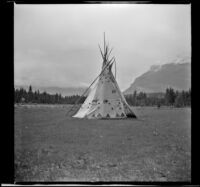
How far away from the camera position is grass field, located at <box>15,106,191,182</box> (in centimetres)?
229

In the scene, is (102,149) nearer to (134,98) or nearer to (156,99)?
(134,98)

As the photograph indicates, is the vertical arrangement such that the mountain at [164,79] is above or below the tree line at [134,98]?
above

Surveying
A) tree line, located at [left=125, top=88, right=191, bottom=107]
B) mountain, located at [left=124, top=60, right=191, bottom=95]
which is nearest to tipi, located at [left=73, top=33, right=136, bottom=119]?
tree line, located at [left=125, top=88, right=191, bottom=107]

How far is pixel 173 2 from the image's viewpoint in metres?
2.32

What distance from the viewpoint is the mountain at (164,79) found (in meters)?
2.37

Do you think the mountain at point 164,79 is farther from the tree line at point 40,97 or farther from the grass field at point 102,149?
the tree line at point 40,97

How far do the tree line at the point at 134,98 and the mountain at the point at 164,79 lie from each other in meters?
0.06

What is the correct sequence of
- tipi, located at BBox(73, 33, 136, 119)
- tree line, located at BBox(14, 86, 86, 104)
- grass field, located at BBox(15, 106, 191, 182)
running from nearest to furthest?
grass field, located at BBox(15, 106, 191, 182), tree line, located at BBox(14, 86, 86, 104), tipi, located at BBox(73, 33, 136, 119)

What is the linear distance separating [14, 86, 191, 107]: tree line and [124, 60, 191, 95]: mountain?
0.18ft

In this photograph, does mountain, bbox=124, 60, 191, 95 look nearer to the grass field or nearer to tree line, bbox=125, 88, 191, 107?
tree line, bbox=125, 88, 191, 107

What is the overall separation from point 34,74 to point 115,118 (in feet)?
3.47

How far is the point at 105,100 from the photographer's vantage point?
3107mm

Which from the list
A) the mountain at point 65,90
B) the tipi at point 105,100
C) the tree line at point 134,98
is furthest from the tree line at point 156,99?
the mountain at point 65,90

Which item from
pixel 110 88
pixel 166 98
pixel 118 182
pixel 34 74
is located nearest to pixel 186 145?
pixel 166 98
